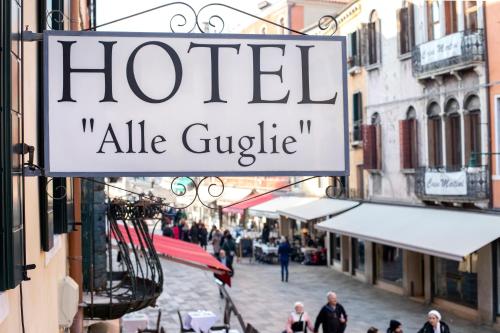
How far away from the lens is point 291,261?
31.3 meters

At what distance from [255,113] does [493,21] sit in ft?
50.4

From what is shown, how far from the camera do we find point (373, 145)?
24828 millimetres

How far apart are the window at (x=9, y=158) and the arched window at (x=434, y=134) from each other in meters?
18.3

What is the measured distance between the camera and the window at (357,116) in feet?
87.7

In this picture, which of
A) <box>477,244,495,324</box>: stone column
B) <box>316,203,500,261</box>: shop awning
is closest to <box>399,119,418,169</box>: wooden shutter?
<box>316,203,500,261</box>: shop awning

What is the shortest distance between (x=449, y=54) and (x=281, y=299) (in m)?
8.74

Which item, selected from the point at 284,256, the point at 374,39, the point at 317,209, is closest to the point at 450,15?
the point at 374,39

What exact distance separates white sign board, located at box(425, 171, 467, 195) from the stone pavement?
3376 millimetres

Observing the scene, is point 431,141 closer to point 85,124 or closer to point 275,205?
point 275,205

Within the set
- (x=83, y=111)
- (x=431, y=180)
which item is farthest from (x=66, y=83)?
(x=431, y=180)

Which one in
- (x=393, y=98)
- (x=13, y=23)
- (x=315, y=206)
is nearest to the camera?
(x=13, y=23)

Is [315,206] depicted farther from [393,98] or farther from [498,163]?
[498,163]

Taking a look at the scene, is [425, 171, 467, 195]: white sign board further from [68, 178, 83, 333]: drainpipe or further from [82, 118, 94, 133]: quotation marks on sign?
[82, 118, 94, 133]: quotation marks on sign

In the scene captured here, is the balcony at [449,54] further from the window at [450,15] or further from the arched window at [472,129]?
the arched window at [472,129]
